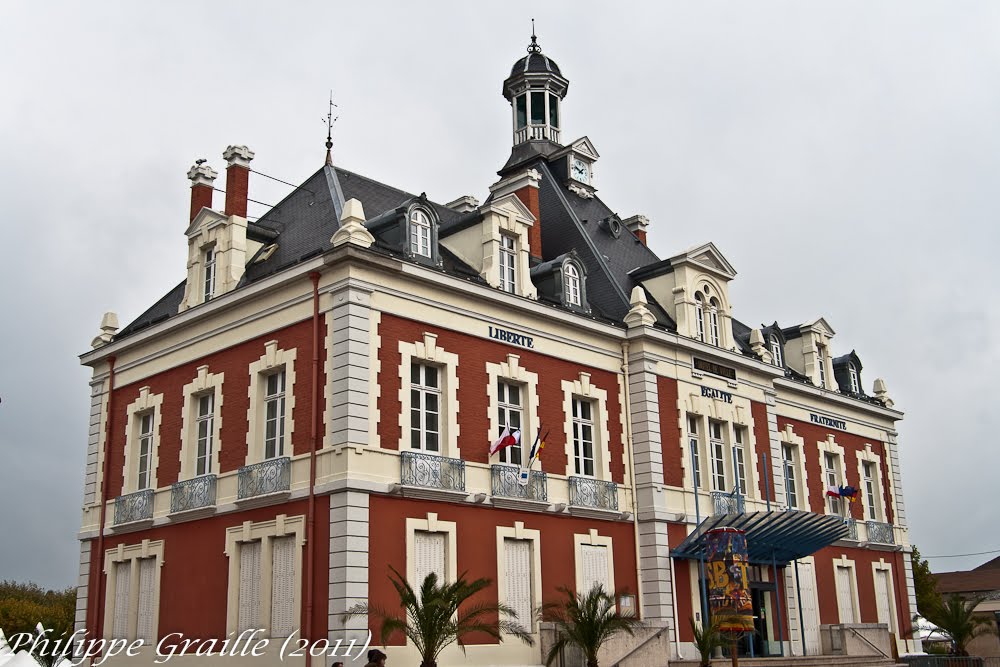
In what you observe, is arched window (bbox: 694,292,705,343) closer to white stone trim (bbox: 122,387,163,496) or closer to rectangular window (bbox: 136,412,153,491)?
white stone trim (bbox: 122,387,163,496)

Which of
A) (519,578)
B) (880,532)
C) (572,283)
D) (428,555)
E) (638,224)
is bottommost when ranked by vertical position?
(519,578)

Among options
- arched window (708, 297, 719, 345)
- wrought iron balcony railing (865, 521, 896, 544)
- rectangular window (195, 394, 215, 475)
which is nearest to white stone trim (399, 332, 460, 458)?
rectangular window (195, 394, 215, 475)

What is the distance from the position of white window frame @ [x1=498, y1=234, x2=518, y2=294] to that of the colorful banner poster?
25.5ft

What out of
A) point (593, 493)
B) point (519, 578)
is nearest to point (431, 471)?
point (519, 578)

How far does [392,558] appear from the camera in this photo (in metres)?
20.2

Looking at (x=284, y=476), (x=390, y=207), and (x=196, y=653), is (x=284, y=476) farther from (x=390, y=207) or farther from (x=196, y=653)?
(x=390, y=207)

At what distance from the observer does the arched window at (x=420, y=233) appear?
2314 centimetres

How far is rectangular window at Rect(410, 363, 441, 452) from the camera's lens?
21.8 m

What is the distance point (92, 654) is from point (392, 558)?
30.5 feet

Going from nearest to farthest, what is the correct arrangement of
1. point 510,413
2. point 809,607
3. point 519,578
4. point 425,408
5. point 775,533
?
1. point 425,408
2. point 519,578
3. point 510,413
4. point 775,533
5. point 809,607

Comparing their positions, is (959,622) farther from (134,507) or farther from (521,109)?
(134,507)

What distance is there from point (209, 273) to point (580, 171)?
13.8 metres

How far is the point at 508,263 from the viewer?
25.5 meters

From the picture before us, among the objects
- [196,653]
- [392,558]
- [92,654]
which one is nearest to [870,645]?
[392,558]
